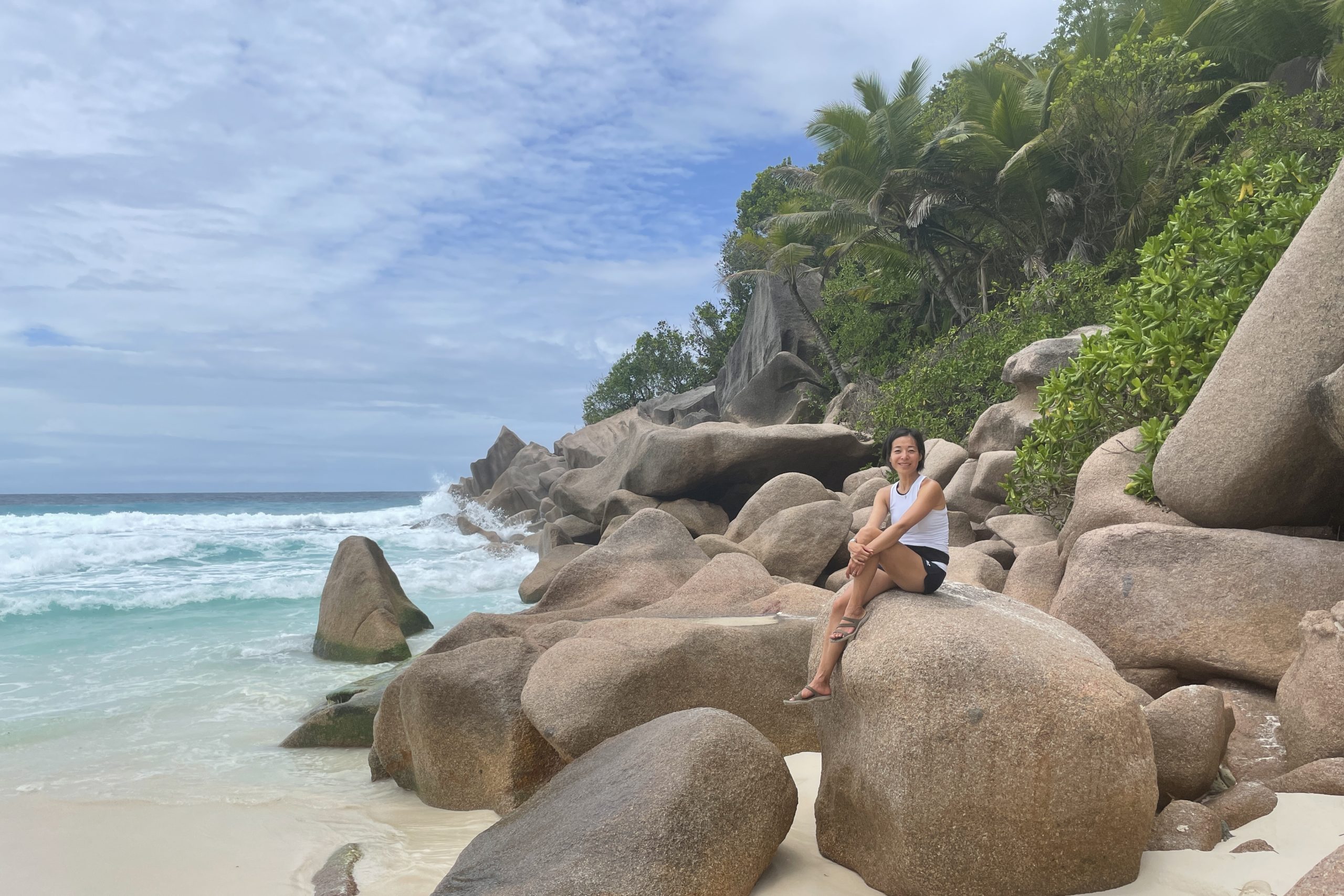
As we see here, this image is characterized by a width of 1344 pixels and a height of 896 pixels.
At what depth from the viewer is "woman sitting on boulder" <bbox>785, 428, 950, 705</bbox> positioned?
4.30 metres

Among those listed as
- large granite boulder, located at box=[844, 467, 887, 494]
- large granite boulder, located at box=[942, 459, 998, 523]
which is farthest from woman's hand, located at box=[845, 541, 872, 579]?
large granite boulder, located at box=[844, 467, 887, 494]

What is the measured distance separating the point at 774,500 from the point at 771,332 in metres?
17.5

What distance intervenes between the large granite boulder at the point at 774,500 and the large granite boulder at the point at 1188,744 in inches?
306

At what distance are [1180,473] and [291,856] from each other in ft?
19.3

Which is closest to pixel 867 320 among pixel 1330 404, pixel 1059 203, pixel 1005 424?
pixel 1059 203

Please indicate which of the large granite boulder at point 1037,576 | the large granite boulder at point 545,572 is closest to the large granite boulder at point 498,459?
the large granite boulder at point 545,572

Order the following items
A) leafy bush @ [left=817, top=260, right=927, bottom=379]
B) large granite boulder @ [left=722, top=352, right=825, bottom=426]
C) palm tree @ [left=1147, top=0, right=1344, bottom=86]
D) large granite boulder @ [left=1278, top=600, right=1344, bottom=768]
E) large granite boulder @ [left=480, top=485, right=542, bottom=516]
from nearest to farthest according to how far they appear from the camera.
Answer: large granite boulder @ [left=1278, top=600, right=1344, bottom=768] < palm tree @ [left=1147, top=0, right=1344, bottom=86] < leafy bush @ [left=817, top=260, right=927, bottom=379] < large granite boulder @ [left=722, top=352, right=825, bottom=426] < large granite boulder @ [left=480, top=485, right=542, bottom=516]

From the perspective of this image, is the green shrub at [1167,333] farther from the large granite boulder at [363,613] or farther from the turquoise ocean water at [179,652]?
the large granite boulder at [363,613]

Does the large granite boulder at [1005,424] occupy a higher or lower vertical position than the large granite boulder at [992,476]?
higher

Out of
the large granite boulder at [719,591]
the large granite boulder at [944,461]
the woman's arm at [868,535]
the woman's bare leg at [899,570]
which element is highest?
the large granite boulder at [944,461]

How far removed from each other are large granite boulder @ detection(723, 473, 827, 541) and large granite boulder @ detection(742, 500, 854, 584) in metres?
1.36

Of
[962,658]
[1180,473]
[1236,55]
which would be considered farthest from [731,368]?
[962,658]

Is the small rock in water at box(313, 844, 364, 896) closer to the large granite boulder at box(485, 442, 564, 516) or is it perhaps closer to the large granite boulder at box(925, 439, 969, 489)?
the large granite boulder at box(925, 439, 969, 489)

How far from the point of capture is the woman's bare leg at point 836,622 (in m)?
4.28
